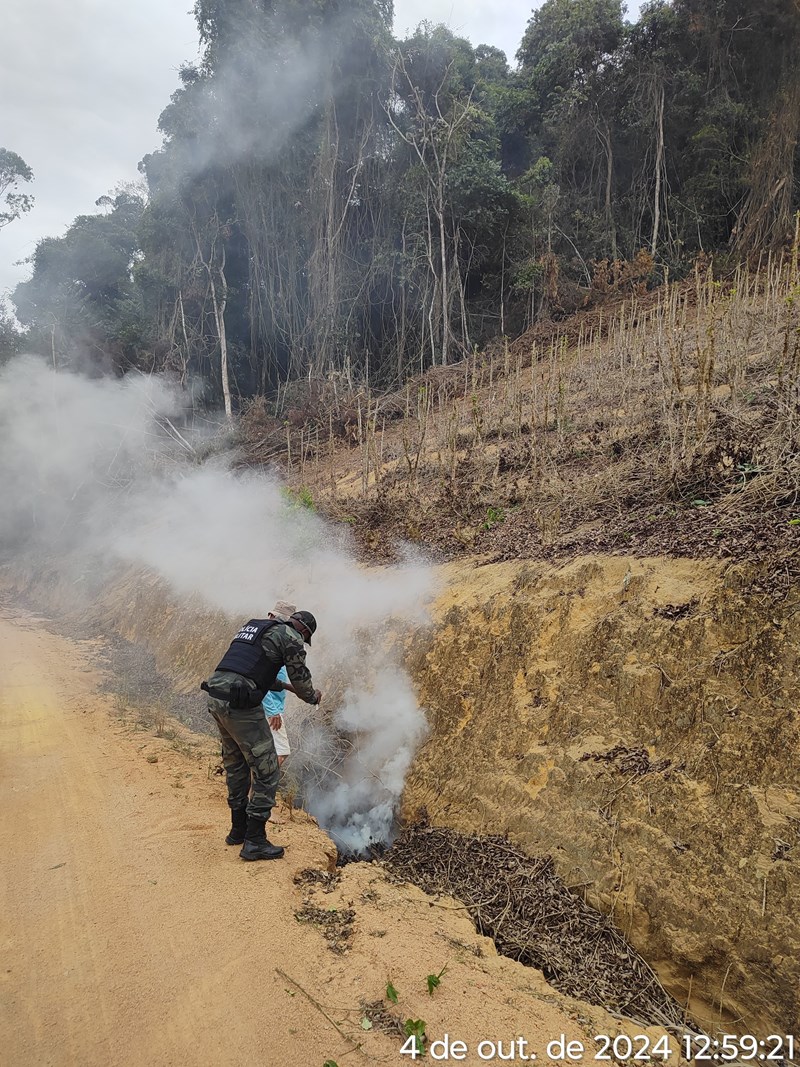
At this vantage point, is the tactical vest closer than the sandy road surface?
No

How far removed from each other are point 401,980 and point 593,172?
18.2m

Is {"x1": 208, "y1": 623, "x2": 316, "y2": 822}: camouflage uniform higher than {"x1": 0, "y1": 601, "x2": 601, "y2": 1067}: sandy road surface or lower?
higher

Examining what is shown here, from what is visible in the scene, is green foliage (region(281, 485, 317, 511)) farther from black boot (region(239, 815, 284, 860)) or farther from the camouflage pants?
black boot (region(239, 815, 284, 860))

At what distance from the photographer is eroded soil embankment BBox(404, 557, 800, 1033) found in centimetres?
279

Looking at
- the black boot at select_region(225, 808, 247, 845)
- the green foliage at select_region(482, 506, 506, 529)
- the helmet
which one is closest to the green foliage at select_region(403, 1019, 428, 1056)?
the black boot at select_region(225, 808, 247, 845)

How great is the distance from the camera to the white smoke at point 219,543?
4.82 m

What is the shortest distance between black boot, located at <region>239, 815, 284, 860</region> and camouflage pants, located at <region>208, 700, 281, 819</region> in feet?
0.17

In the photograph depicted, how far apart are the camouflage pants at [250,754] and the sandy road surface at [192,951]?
0.37m

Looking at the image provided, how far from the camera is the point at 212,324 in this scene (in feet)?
59.7

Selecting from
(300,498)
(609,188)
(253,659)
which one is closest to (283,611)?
(253,659)

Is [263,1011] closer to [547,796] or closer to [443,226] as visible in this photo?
[547,796]

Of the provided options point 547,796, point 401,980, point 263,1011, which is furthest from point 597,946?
point 263,1011

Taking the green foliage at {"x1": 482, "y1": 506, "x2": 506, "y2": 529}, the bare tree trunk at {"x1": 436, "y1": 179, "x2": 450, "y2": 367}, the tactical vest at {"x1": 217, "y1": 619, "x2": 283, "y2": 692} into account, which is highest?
the bare tree trunk at {"x1": 436, "y1": 179, "x2": 450, "y2": 367}

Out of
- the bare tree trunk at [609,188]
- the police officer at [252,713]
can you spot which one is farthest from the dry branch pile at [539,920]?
the bare tree trunk at [609,188]
